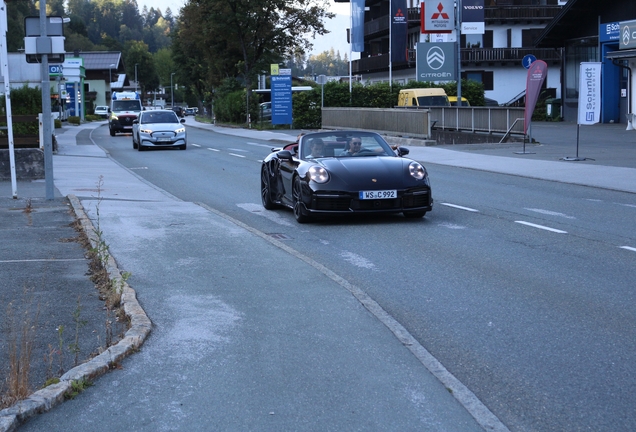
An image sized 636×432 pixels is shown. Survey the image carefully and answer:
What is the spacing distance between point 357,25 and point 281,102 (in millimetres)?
6676

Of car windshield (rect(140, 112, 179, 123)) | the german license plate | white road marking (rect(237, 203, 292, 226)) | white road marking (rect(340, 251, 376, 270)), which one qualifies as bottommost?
white road marking (rect(340, 251, 376, 270))

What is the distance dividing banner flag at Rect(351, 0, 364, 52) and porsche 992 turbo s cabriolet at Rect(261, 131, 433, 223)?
131 feet

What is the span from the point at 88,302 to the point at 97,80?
125019mm

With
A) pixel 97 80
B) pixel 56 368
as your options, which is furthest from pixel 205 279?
pixel 97 80

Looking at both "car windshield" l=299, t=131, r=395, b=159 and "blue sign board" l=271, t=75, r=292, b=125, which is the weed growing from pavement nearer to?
"car windshield" l=299, t=131, r=395, b=159

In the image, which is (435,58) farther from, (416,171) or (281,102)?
(416,171)

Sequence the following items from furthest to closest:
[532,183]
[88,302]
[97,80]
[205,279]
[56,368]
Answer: [97,80] < [532,183] < [205,279] < [88,302] < [56,368]

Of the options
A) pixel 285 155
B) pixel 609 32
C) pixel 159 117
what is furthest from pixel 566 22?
pixel 285 155

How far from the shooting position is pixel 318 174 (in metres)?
12.2

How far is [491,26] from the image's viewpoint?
70.0 m

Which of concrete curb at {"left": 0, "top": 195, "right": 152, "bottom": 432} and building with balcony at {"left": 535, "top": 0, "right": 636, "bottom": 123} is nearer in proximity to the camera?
concrete curb at {"left": 0, "top": 195, "right": 152, "bottom": 432}

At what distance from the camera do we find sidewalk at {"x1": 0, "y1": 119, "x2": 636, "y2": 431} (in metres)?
4.64

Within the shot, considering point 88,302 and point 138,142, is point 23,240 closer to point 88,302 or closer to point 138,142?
point 88,302

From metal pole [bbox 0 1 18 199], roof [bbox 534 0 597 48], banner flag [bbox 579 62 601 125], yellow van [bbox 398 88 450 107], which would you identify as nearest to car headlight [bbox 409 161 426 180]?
metal pole [bbox 0 1 18 199]
